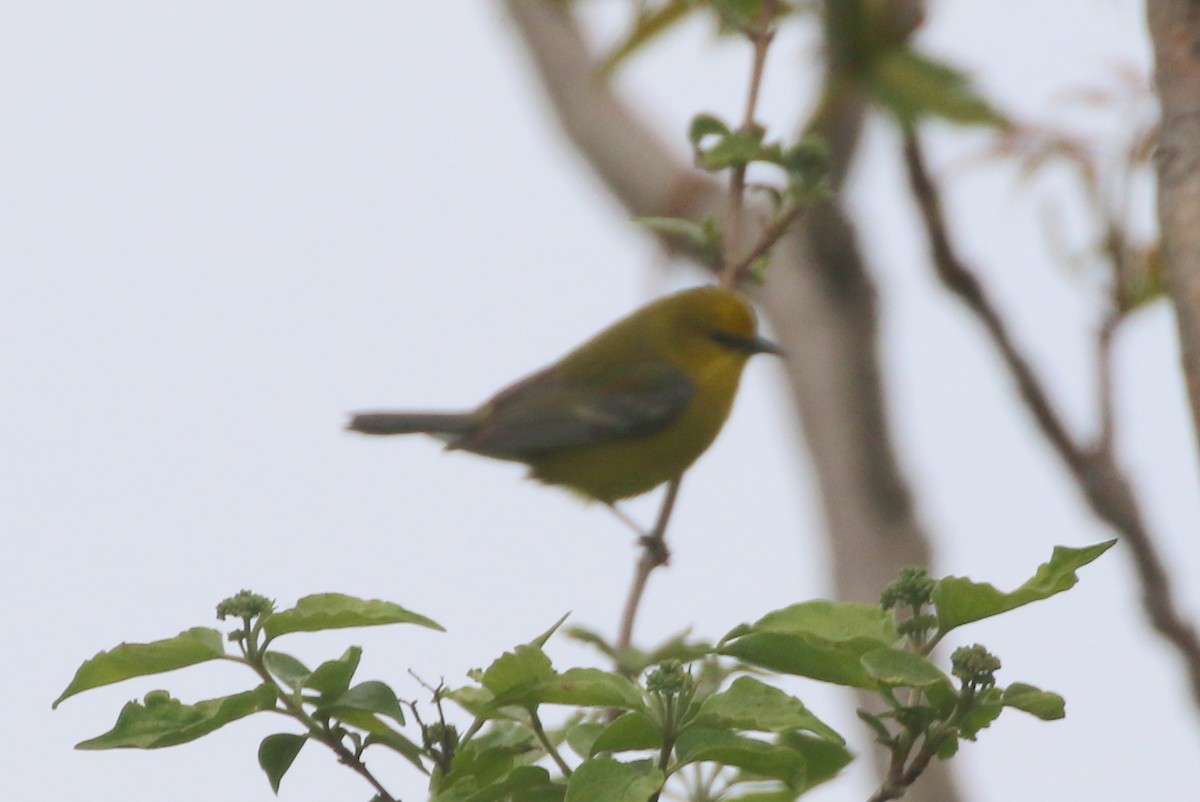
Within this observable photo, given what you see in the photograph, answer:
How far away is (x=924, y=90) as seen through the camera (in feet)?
10.7

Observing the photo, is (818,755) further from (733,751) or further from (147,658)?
(147,658)

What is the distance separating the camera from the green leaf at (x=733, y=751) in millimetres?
1383

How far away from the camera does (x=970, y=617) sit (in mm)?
1466

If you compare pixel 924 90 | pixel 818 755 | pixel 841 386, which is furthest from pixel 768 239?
pixel 841 386

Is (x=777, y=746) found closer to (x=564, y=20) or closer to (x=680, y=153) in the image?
(x=680, y=153)

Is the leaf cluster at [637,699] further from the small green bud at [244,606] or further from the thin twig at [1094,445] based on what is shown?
the thin twig at [1094,445]

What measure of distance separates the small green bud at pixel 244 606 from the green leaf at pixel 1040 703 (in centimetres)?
77

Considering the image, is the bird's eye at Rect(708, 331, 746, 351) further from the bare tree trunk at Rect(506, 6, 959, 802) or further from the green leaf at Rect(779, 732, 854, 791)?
the green leaf at Rect(779, 732, 854, 791)

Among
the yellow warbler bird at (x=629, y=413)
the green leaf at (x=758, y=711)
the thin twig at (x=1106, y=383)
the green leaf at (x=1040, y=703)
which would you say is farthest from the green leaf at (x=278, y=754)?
the yellow warbler bird at (x=629, y=413)

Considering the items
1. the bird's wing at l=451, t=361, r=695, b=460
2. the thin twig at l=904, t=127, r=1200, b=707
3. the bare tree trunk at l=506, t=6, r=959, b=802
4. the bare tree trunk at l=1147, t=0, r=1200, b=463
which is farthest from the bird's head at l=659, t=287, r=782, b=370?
the bare tree trunk at l=1147, t=0, r=1200, b=463

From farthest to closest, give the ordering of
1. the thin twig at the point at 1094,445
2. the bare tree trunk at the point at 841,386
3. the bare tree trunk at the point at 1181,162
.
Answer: the bare tree trunk at the point at 841,386 → the thin twig at the point at 1094,445 → the bare tree trunk at the point at 1181,162

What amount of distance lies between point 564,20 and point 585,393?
8.76 ft

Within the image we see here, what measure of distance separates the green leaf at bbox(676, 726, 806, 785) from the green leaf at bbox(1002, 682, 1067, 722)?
22 cm

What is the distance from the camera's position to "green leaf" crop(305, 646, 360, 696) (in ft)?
4.96
